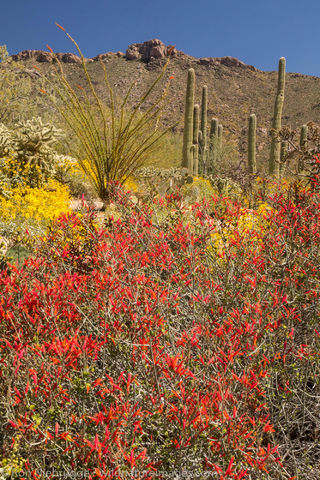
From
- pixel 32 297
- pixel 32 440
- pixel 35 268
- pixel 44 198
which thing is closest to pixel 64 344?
pixel 32 440

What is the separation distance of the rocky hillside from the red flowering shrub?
33.1m

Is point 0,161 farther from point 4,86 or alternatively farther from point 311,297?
point 4,86

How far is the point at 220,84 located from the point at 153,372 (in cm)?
5063

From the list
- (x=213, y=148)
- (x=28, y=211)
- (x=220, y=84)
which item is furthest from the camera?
(x=220, y=84)

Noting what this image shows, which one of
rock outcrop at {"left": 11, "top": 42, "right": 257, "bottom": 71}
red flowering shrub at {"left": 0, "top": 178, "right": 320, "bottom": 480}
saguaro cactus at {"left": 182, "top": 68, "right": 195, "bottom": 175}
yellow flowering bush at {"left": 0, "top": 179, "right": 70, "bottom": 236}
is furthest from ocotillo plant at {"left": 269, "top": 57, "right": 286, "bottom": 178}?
rock outcrop at {"left": 11, "top": 42, "right": 257, "bottom": 71}

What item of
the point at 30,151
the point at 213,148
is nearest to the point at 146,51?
the point at 213,148

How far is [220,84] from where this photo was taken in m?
47.0

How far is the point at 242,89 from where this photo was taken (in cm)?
4584

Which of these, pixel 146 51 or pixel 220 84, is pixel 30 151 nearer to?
pixel 220 84

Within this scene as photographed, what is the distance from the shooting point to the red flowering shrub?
1300 mm

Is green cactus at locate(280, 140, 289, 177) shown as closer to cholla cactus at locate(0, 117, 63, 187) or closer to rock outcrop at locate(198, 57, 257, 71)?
cholla cactus at locate(0, 117, 63, 187)

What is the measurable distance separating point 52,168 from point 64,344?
23.7 ft

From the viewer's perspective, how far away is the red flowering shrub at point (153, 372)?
4.26 ft

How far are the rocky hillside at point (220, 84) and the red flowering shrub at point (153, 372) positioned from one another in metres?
33.1
